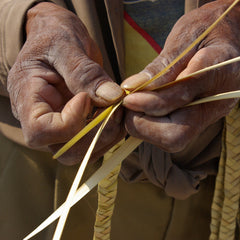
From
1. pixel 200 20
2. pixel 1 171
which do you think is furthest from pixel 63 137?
pixel 1 171

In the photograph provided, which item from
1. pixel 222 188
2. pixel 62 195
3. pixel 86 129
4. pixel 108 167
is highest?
pixel 86 129

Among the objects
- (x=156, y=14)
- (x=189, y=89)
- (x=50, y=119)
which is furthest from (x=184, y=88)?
(x=156, y=14)

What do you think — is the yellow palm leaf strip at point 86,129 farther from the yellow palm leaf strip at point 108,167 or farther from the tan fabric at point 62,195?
the tan fabric at point 62,195

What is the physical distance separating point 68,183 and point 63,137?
0.51 metres

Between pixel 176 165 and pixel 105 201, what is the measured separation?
0.27 meters

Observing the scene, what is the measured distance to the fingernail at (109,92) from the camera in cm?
70

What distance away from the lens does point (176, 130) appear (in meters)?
0.69

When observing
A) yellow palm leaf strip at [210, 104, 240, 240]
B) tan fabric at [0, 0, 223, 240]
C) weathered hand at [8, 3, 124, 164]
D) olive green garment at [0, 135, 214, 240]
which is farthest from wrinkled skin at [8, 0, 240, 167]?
olive green garment at [0, 135, 214, 240]

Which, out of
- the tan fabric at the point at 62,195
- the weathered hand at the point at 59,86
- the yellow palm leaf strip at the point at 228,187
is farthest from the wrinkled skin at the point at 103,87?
the yellow palm leaf strip at the point at 228,187

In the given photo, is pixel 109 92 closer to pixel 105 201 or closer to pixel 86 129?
pixel 86 129

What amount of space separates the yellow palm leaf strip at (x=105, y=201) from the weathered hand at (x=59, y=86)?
0.74 feet

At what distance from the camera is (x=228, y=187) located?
1.15m

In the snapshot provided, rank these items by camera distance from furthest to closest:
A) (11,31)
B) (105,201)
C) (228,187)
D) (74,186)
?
(228,187) < (105,201) < (11,31) < (74,186)

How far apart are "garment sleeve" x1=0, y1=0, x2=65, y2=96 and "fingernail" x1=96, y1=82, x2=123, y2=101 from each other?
32 centimetres
